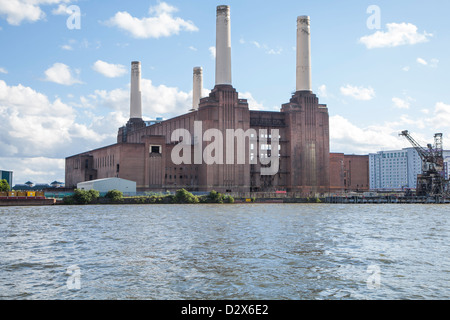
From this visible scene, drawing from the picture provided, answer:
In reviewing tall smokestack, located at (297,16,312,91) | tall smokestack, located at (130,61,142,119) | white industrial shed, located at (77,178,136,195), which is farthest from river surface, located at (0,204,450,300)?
tall smokestack, located at (130,61,142,119)

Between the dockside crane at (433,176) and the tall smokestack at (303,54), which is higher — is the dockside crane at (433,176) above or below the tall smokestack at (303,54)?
below

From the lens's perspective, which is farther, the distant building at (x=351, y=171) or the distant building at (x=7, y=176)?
the distant building at (x=7, y=176)

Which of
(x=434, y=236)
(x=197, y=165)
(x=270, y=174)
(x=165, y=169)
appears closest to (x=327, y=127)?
(x=270, y=174)

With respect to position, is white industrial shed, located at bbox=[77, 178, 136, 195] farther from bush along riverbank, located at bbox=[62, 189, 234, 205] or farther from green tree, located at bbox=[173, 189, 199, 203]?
green tree, located at bbox=[173, 189, 199, 203]

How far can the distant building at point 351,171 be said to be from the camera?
500 feet

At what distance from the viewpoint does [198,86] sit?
163 metres

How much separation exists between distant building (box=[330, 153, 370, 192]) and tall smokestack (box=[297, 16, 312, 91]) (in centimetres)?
3122

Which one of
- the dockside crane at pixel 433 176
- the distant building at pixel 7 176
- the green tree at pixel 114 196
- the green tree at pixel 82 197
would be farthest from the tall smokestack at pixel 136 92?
the dockside crane at pixel 433 176

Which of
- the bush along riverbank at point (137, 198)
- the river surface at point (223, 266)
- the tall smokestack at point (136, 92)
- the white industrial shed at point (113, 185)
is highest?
the tall smokestack at point (136, 92)

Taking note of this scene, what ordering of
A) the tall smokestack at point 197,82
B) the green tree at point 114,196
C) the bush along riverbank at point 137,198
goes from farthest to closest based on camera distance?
the tall smokestack at point 197,82, the green tree at point 114,196, the bush along riverbank at point 137,198

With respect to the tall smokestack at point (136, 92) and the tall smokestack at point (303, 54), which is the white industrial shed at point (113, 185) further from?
the tall smokestack at point (303, 54)

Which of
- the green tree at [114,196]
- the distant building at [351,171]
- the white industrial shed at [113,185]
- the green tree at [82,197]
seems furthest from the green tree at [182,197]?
the distant building at [351,171]

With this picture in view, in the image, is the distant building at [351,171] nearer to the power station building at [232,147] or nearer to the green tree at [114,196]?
the power station building at [232,147]

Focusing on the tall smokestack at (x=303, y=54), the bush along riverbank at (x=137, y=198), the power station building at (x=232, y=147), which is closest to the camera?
the bush along riverbank at (x=137, y=198)
